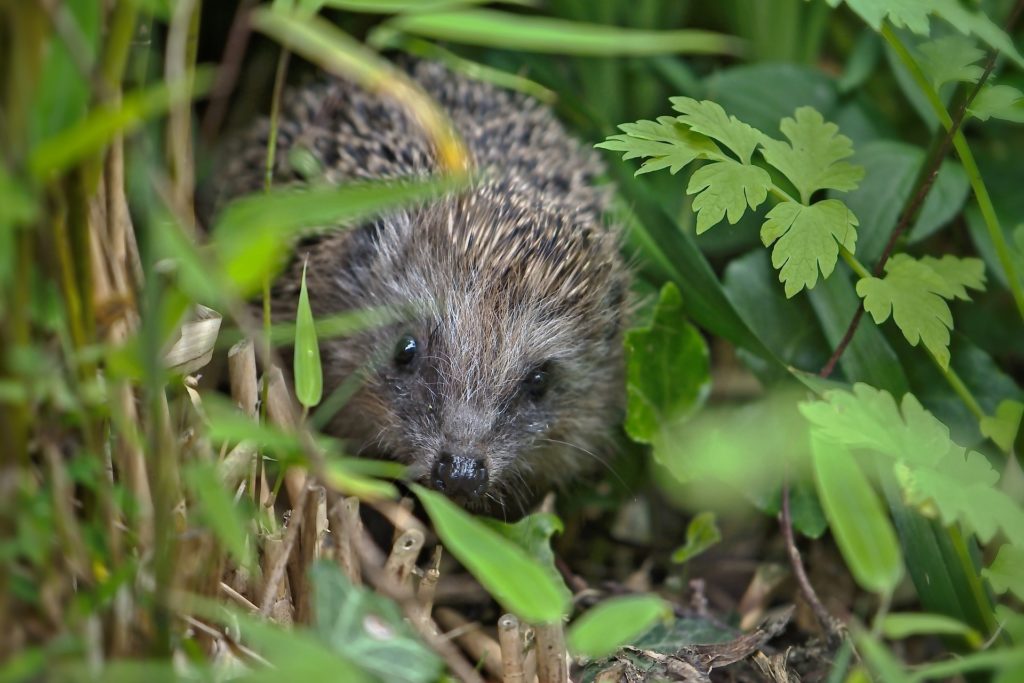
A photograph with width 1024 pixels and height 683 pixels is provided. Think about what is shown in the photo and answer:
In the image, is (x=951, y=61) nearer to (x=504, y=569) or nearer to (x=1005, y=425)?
(x=1005, y=425)

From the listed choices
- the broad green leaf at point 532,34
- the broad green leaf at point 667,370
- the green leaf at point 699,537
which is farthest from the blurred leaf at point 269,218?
the green leaf at point 699,537

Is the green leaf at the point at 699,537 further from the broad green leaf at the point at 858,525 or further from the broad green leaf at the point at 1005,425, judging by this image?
the broad green leaf at the point at 858,525

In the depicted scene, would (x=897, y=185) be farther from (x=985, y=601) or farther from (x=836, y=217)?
(x=985, y=601)

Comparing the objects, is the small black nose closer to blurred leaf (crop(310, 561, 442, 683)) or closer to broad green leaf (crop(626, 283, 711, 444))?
broad green leaf (crop(626, 283, 711, 444))

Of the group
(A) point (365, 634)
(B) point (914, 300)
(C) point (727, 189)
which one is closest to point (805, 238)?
(C) point (727, 189)

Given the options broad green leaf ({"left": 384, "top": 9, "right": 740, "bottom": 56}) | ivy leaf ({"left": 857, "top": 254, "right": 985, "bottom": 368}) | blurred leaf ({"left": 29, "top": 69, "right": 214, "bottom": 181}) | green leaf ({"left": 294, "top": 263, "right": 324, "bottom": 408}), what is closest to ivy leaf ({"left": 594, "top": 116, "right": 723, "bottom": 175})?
ivy leaf ({"left": 857, "top": 254, "right": 985, "bottom": 368})

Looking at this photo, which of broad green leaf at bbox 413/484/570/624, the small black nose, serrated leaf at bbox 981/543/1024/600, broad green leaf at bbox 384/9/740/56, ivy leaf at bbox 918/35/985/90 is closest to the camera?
broad green leaf at bbox 413/484/570/624

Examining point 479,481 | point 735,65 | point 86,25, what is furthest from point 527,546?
point 735,65
